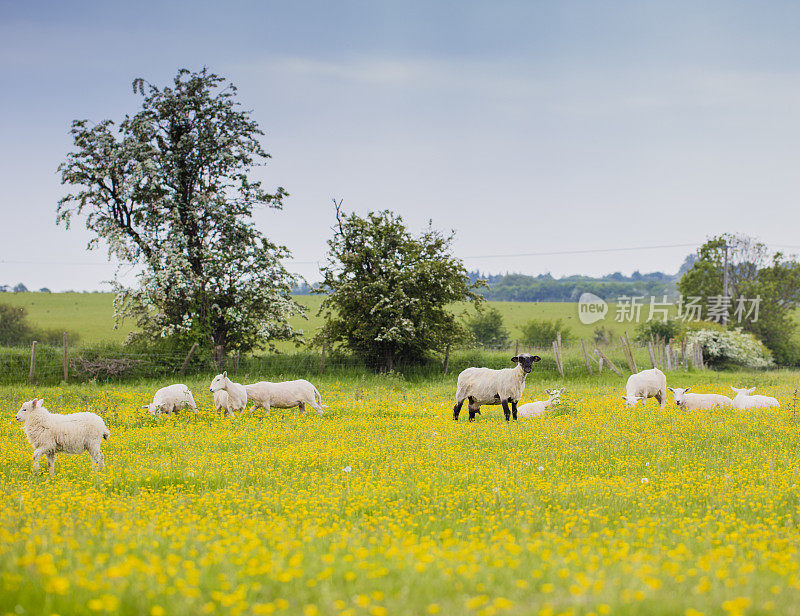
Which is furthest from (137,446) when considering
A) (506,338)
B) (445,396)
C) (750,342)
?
(506,338)

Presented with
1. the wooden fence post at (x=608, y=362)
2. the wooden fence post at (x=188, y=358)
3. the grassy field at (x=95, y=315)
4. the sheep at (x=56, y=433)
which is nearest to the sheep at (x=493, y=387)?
the sheep at (x=56, y=433)

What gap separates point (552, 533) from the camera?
6086mm

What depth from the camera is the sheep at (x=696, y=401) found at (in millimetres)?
17938

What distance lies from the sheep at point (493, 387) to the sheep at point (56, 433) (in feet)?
30.1

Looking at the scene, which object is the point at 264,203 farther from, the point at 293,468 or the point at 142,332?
the point at 293,468

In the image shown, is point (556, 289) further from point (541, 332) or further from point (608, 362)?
point (608, 362)

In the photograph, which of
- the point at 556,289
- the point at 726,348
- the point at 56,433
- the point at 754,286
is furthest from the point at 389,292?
the point at 556,289

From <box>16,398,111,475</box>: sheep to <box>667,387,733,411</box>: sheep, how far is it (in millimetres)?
16071

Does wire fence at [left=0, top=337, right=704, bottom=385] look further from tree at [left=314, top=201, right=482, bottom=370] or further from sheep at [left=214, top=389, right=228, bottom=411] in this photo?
sheep at [left=214, top=389, right=228, bottom=411]

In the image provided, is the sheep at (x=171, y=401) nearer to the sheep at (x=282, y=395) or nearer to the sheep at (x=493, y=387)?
the sheep at (x=282, y=395)

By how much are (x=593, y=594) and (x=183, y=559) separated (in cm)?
331

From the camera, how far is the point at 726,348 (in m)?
50.3

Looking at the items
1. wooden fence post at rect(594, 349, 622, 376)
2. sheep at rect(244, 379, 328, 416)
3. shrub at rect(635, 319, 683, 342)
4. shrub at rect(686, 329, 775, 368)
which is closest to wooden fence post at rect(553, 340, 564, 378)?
wooden fence post at rect(594, 349, 622, 376)

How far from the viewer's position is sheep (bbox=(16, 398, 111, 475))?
10.1m
